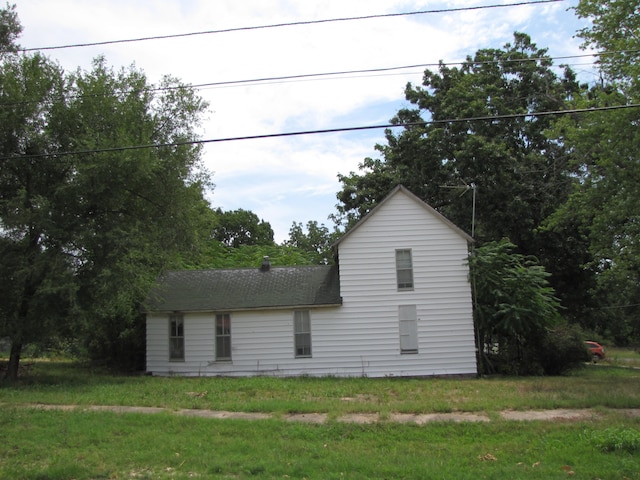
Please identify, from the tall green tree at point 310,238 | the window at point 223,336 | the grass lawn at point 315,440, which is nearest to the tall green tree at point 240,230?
the tall green tree at point 310,238

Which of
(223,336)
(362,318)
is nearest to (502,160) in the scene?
(362,318)

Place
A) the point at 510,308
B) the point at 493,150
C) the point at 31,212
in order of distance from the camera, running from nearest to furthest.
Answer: the point at 31,212, the point at 510,308, the point at 493,150

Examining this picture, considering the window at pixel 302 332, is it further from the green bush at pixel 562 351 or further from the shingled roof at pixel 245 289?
the green bush at pixel 562 351

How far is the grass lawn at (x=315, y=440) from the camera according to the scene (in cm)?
745

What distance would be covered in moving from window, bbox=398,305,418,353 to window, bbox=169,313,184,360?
7.94 m

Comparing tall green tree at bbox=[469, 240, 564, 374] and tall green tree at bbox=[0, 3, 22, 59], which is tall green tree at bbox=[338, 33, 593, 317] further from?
tall green tree at bbox=[0, 3, 22, 59]

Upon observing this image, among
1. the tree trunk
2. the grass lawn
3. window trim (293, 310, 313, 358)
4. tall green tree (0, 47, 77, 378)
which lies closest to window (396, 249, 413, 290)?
window trim (293, 310, 313, 358)

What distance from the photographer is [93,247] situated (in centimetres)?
1648

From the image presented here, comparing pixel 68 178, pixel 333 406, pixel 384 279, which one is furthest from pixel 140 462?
pixel 384 279

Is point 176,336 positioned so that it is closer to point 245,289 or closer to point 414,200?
point 245,289

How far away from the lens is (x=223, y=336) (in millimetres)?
19891

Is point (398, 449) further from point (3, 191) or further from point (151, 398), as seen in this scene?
point (3, 191)

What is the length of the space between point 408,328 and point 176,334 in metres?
8.43

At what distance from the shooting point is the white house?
751 inches
